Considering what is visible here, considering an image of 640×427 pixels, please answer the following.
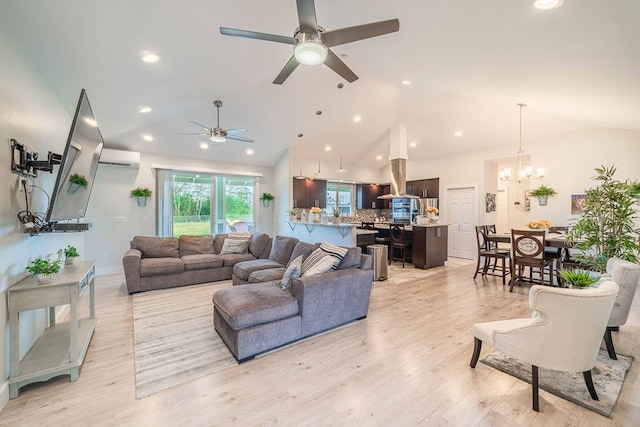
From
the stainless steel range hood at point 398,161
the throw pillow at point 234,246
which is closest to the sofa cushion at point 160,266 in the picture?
the throw pillow at point 234,246

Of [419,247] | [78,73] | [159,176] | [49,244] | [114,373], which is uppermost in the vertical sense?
[78,73]

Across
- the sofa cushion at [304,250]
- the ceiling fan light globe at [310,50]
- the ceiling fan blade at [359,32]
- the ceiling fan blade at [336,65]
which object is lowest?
the sofa cushion at [304,250]

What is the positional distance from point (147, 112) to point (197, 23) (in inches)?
100

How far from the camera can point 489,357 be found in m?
2.56

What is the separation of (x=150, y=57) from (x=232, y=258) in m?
3.50

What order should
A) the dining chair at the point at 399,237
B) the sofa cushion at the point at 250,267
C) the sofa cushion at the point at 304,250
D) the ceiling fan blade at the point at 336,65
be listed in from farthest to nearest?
the dining chair at the point at 399,237, the sofa cushion at the point at 250,267, the sofa cushion at the point at 304,250, the ceiling fan blade at the point at 336,65

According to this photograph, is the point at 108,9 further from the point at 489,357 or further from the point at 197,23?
the point at 489,357

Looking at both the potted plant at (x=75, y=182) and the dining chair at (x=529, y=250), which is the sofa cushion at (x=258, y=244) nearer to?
the potted plant at (x=75, y=182)

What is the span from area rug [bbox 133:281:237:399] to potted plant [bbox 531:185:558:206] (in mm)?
7304

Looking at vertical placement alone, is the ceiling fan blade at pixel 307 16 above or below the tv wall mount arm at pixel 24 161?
above

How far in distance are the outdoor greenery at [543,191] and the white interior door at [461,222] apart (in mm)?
1501

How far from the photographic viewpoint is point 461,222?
8.02 m

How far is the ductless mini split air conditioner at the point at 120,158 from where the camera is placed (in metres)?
5.71

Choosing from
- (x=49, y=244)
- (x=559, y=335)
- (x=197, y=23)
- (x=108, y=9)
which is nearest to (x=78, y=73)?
(x=108, y=9)
